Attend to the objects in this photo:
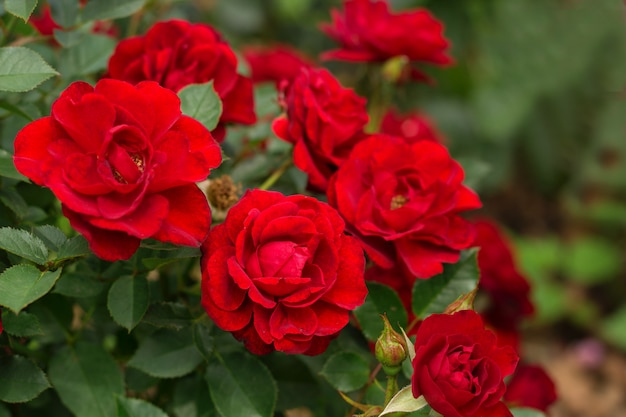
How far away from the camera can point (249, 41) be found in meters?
2.50

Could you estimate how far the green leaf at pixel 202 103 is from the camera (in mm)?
729

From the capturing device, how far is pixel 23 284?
62cm

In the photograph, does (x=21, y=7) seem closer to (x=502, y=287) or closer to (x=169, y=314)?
(x=169, y=314)

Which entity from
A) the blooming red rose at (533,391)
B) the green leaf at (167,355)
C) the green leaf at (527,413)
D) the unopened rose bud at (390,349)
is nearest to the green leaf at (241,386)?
the green leaf at (167,355)

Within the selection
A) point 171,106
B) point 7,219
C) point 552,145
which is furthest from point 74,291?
point 552,145

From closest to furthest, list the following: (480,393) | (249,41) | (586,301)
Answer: (480,393) → (586,301) → (249,41)

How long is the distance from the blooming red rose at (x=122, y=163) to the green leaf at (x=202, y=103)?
8 cm

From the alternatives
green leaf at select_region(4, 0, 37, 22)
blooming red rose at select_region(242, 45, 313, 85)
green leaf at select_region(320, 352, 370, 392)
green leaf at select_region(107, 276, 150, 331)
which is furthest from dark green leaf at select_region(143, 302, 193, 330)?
blooming red rose at select_region(242, 45, 313, 85)

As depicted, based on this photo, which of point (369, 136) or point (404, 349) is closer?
point (404, 349)

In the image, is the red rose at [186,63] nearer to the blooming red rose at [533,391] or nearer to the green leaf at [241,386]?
the green leaf at [241,386]

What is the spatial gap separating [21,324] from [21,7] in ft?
0.93

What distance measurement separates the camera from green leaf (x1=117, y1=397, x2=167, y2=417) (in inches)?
27.3

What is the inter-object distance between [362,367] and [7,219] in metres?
0.38

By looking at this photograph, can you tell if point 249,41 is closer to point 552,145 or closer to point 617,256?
point 552,145
